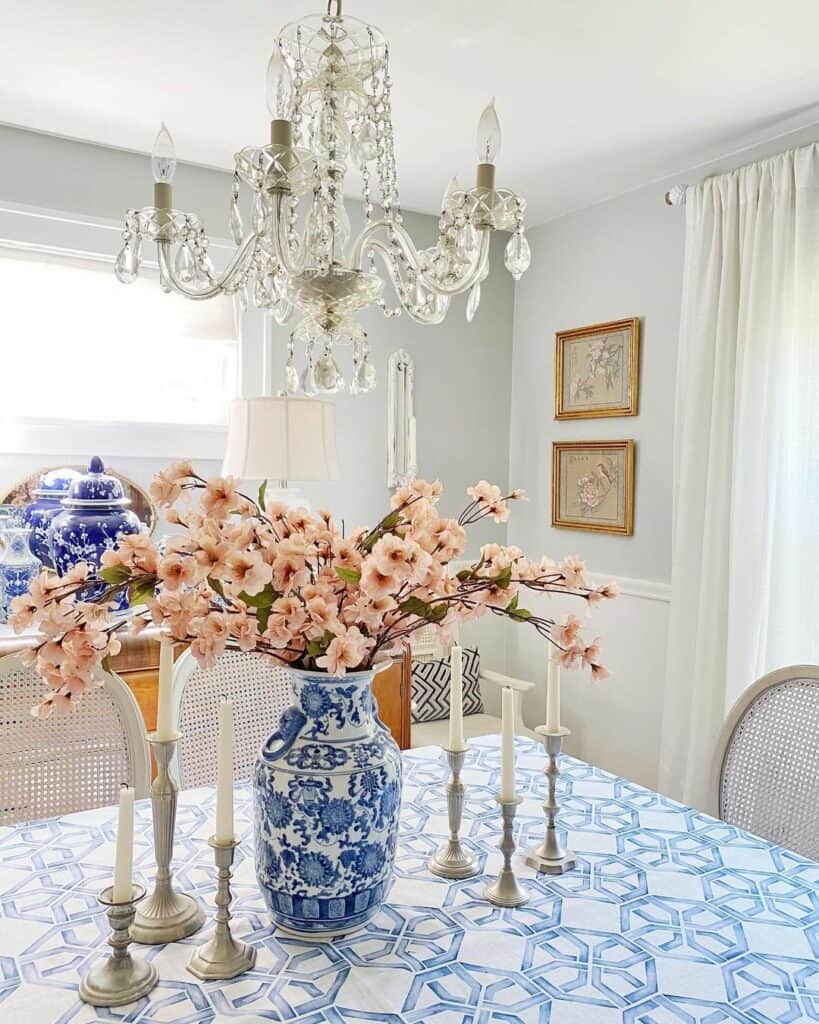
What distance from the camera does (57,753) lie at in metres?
1.57

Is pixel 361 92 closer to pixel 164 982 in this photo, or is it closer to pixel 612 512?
pixel 164 982

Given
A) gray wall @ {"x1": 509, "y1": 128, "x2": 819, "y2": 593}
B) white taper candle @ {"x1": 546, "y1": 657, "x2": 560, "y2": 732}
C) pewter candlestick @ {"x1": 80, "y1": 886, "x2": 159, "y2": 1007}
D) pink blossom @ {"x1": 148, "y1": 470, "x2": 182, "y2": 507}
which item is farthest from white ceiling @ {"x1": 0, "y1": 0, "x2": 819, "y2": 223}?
pewter candlestick @ {"x1": 80, "y1": 886, "x2": 159, "y2": 1007}

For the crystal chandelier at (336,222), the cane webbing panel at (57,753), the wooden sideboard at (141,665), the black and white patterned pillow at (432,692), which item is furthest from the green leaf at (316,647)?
the black and white patterned pillow at (432,692)

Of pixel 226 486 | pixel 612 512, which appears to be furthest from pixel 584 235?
pixel 226 486

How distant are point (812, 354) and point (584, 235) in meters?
1.18

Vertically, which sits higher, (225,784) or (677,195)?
(677,195)

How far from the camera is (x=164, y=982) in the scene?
0.98 metres

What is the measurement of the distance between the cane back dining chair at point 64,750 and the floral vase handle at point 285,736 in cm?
57

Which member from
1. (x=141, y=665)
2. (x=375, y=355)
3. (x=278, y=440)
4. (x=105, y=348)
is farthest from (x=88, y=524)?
(x=375, y=355)

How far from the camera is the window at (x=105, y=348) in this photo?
279 centimetres

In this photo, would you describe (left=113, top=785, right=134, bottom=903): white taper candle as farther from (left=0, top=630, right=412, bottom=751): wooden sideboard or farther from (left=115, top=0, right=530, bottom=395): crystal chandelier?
(left=0, top=630, right=412, bottom=751): wooden sideboard

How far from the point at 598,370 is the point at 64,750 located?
2.40 m

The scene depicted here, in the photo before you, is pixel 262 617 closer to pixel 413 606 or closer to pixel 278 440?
pixel 413 606

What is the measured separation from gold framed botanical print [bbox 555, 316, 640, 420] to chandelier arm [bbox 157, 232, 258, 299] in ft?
6.52
